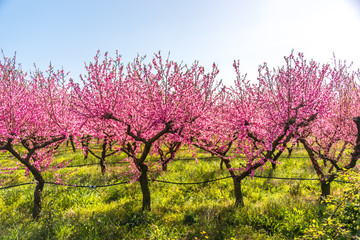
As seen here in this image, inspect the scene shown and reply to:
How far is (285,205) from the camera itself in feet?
20.5

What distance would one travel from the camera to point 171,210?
654 cm

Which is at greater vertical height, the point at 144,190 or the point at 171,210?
the point at 144,190

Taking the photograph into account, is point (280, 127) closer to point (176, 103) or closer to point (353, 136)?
point (176, 103)

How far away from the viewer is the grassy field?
5148 mm

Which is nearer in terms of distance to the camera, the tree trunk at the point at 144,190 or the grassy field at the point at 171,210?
the grassy field at the point at 171,210

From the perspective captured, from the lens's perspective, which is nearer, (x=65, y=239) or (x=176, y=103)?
(x=65, y=239)

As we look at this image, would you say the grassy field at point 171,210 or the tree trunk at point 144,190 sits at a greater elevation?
the tree trunk at point 144,190

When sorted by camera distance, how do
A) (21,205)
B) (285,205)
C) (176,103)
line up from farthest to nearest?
(21,205), (285,205), (176,103)

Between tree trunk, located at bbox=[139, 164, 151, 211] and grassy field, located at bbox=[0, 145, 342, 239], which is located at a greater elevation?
tree trunk, located at bbox=[139, 164, 151, 211]

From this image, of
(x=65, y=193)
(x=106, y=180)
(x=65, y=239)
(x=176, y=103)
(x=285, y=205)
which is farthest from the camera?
(x=106, y=180)

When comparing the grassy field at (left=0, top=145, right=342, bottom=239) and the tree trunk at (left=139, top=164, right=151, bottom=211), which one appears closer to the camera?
the grassy field at (left=0, top=145, right=342, bottom=239)

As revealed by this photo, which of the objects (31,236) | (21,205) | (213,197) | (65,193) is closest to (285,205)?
(213,197)

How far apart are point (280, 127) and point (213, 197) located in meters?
3.49

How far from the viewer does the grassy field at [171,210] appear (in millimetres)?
5148
